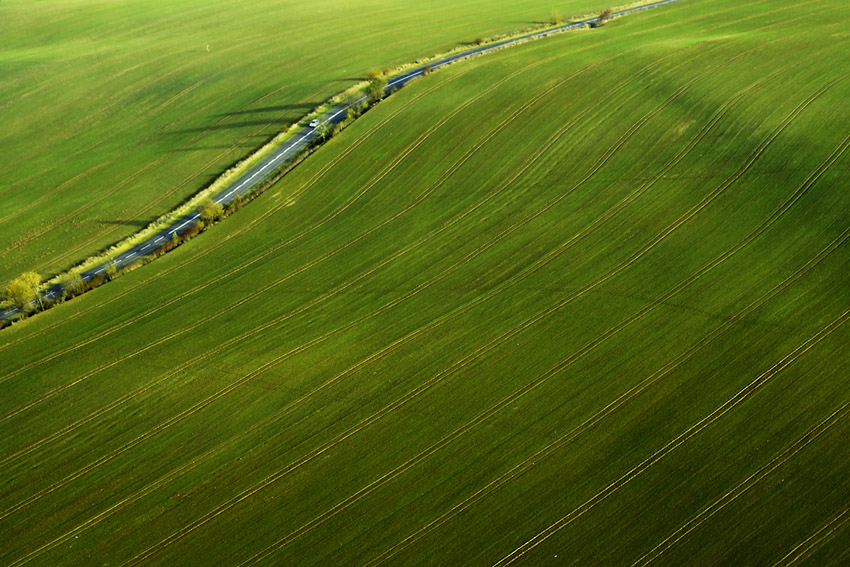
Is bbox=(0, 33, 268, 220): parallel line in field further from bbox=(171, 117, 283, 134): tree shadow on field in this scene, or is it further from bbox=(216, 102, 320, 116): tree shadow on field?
bbox=(216, 102, 320, 116): tree shadow on field

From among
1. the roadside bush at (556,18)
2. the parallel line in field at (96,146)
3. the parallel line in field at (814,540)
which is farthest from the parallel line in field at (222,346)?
the roadside bush at (556,18)

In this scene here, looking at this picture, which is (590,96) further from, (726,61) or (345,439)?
(345,439)

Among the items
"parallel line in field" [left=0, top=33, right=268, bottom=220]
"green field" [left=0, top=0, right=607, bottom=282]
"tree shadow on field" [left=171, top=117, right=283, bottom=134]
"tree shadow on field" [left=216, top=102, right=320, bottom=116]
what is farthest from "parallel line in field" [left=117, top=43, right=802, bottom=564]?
"tree shadow on field" [left=216, top=102, right=320, bottom=116]

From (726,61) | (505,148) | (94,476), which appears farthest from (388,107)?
(94,476)

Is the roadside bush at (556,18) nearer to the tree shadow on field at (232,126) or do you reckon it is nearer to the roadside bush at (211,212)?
the tree shadow on field at (232,126)

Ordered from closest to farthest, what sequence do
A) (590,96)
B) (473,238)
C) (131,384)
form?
(131,384)
(473,238)
(590,96)

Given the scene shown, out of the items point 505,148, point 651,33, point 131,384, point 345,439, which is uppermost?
point 651,33

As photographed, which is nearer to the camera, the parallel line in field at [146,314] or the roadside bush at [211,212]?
the parallel line in field at [146,314]

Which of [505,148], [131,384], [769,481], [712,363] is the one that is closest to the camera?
[769,481]

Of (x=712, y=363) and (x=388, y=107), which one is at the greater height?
(x=388, y=107)
